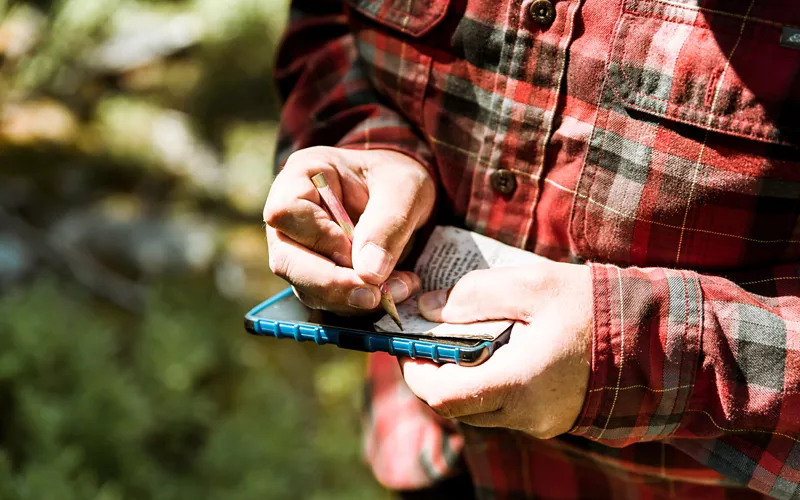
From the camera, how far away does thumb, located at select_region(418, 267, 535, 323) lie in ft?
2.40

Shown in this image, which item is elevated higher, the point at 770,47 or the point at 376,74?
the point at 770,47

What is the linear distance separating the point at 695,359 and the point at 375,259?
338 mm

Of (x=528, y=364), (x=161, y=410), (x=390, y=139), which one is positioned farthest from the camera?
(x=161, y=410)

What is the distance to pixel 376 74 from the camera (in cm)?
94

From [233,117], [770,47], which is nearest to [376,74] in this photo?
[770,47]

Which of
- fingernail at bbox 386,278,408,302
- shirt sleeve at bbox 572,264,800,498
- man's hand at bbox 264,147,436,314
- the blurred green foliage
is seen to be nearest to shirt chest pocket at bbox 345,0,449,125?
man's hand at bbox 264,147,436,314

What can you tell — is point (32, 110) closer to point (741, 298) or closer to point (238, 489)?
point (238, 489)

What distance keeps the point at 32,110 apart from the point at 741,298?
94.0 inches

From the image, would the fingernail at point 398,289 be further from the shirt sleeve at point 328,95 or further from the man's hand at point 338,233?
the shirt sleeve at point 328,95

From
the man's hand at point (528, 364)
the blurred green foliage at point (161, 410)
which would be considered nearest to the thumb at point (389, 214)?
the man's hand at point (528, 364)

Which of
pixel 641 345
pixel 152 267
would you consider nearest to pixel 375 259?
pixel 641 345

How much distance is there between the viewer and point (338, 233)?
0.78m

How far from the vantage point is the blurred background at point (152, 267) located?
1.68 m

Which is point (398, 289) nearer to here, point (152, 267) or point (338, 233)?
point (338, 233)
